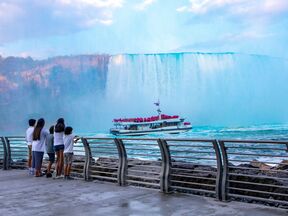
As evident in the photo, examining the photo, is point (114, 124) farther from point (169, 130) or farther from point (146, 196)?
point (146, 196)

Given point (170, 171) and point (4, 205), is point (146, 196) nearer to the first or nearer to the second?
point (170, 171)

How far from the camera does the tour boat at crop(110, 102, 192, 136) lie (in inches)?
2847

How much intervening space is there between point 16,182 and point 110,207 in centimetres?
413

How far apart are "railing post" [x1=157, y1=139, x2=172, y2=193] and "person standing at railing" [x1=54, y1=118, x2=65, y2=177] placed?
3.41 m

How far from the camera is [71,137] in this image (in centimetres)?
1010

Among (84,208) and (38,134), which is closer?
(84,208)

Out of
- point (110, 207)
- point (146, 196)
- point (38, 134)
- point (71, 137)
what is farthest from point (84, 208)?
point (38, 134)

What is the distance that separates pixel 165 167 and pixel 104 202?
1401 mm

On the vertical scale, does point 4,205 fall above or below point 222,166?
below

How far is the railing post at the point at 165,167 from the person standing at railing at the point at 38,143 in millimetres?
4201

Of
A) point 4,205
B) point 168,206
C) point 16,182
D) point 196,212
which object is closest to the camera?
point 196,212

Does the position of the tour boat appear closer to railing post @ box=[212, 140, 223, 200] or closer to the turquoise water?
the turquoise water

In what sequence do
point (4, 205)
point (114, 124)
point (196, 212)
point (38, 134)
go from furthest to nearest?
point (114, 124) < point (38, 134) < point (4, 205) < point (196, 212)

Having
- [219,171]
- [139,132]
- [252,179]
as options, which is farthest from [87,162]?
[139,132]
